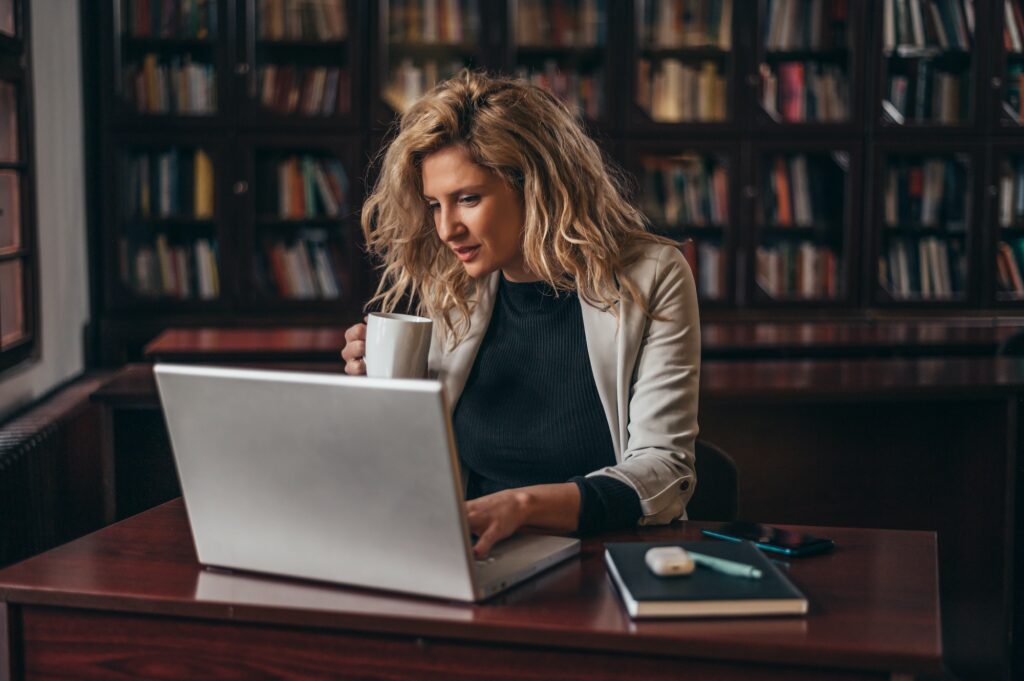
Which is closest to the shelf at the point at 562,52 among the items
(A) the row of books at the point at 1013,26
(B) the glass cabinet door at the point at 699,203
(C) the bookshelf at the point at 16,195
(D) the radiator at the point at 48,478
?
(B) the glass cabinet door at the point at 699,203

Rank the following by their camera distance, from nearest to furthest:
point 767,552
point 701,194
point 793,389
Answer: point 767,552, point 793,389, point 701,194

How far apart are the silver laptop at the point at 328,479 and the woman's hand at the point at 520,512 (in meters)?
0.04

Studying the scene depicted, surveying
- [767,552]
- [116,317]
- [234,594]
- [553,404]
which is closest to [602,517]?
[767,552]

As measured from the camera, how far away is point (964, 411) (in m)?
2.43

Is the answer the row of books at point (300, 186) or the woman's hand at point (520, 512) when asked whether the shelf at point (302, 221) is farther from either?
the woman's hand at point (520, 512)

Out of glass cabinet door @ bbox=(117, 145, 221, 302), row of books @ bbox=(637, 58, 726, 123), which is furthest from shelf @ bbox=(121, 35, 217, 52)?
row of books @ bbox=(637, 58, 726, 123)

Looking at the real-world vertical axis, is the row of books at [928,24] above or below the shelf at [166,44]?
above

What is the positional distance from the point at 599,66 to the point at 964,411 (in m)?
2.31

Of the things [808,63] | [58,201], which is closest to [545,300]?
[58,201]

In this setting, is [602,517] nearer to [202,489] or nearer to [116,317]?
[202,489]

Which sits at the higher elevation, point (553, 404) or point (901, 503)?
point (553, 404)

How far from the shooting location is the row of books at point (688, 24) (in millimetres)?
4254

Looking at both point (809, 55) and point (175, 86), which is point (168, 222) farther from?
point (809, 55)

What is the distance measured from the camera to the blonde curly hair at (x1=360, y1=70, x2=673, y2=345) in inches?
61.8
